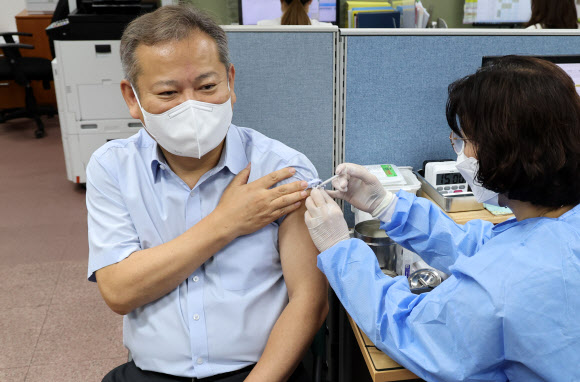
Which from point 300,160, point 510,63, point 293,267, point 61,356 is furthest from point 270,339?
point 61,356

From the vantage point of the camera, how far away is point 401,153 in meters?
1.76

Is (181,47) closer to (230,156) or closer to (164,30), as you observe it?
(164,30)

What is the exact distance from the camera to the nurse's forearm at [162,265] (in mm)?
1073

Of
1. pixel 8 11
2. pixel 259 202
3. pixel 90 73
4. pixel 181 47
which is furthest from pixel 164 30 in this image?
pixel 8 11

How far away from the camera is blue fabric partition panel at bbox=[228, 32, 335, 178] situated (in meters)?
1.59

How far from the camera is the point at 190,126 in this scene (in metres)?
1.10

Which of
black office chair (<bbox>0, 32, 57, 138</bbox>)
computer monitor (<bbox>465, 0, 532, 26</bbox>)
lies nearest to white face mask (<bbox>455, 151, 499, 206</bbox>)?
computer monitor (<bbox>465, 0, 532, 26</bbox>)

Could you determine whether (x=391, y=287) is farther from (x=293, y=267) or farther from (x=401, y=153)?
(x=401, y=153)

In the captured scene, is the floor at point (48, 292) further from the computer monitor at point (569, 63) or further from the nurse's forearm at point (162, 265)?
the computer monitor at point (569, 63)

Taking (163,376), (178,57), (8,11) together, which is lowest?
(163,376)

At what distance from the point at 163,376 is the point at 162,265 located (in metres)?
0.28

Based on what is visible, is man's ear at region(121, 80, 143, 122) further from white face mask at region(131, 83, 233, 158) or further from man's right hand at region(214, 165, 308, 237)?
man's right hand at region(214, 165, 308, 237)

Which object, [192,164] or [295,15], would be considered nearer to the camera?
[192,164]

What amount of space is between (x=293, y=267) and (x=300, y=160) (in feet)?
0.85
